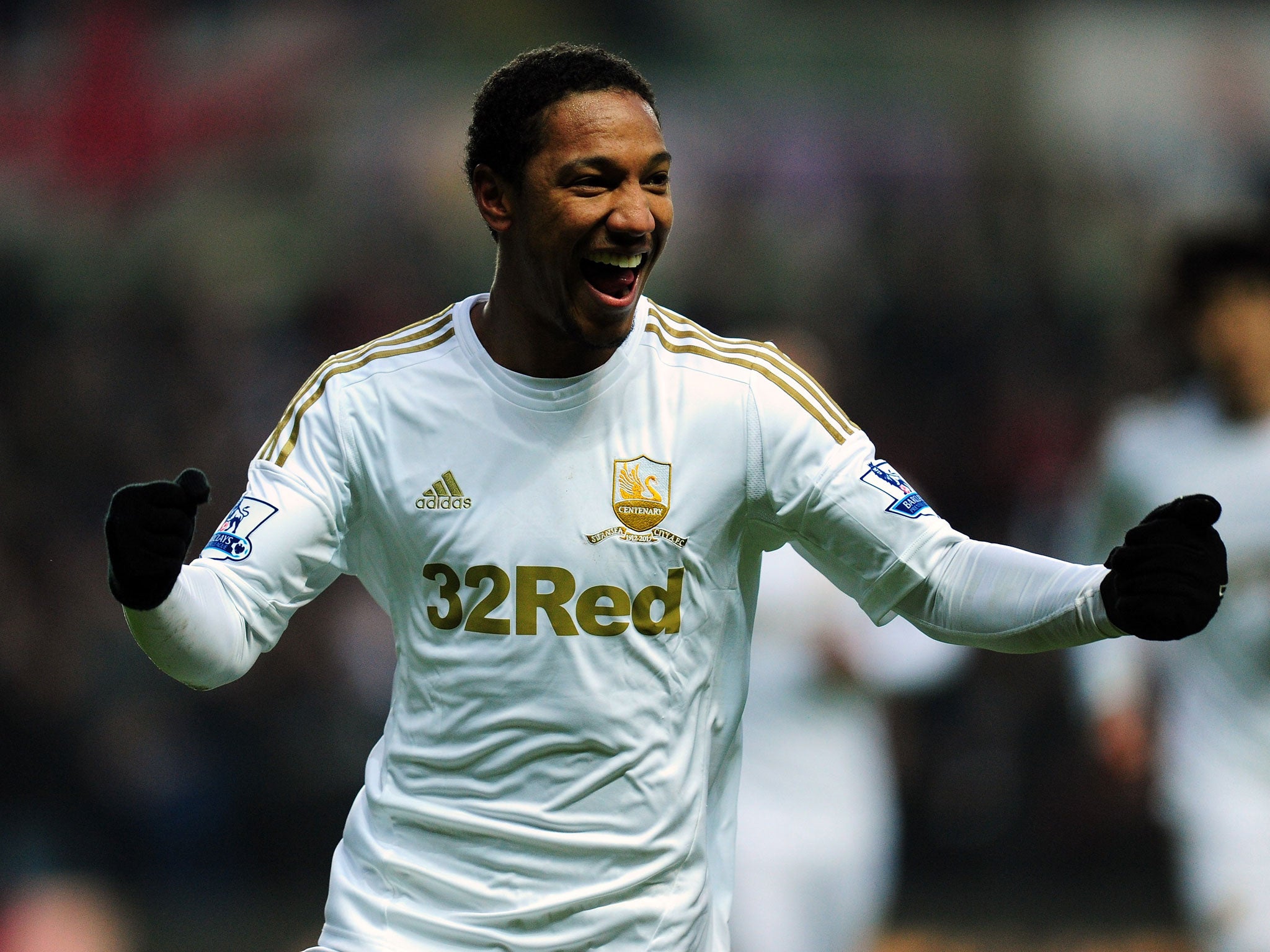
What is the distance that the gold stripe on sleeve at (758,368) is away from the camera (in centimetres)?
321

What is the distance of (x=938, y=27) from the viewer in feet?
42.8

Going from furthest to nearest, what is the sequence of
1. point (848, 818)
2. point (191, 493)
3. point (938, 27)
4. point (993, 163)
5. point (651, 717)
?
point (938, 27)
point (993, 163)
point (848, 818)
point (651, 717)
point (191, 493)

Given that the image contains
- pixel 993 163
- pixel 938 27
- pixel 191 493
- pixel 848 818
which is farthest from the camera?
pixel 938 27

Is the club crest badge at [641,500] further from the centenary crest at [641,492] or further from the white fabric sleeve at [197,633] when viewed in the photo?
the white fabric sleeve at [197,633]

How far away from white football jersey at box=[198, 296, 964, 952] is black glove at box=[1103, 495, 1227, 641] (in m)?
0.42

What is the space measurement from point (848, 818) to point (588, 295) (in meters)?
3.37

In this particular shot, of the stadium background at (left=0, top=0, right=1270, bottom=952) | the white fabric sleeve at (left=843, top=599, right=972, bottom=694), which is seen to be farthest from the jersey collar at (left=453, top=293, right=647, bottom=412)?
the stadium background at (left=0, top=0, right=1270, bottom=952)

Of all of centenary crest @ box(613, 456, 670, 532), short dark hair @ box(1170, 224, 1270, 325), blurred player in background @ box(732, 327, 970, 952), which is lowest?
blurred player in background @ box(732, 327, 970, 952)

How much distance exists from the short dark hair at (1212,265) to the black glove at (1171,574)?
2.81m

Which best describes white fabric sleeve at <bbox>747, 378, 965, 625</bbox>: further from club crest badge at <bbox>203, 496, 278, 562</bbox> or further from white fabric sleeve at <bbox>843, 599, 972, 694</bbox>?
white fabric sleeve at <bbox>843, 599, 972, 694</bbox>

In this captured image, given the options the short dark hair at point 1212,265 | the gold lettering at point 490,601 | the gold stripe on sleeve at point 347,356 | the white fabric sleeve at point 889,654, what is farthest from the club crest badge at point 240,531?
the short dark hair at point 1212,265

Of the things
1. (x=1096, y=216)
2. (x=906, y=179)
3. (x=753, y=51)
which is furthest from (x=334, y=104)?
(x=1096, y=216)

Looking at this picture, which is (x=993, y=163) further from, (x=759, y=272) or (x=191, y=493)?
(x=191, y=493)

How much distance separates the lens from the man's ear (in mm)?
3309
